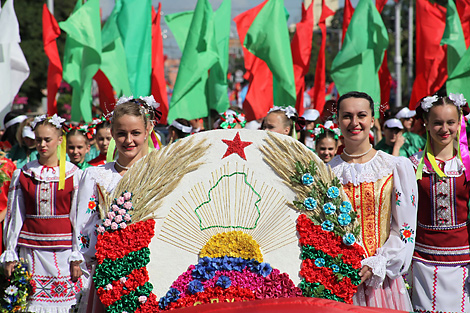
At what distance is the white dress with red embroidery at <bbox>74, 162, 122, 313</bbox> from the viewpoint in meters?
3.70

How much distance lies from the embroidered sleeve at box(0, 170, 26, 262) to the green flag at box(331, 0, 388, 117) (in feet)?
16.7

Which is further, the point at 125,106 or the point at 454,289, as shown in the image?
the point at 454,289

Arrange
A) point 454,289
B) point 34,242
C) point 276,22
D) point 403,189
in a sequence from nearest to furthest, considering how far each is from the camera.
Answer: point 403,189 → point 454,289 → point 34,242 → point 276,22

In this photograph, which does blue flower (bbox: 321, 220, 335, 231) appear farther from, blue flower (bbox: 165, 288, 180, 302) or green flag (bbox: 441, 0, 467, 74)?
green flag (bbox: 441, 0, 467, 74)

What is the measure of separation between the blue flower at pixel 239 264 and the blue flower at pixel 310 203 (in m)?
0.46

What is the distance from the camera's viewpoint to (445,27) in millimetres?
9445

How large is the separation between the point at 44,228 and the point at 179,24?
590 cm

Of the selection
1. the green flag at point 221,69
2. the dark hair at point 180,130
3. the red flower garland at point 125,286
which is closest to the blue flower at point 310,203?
the red flower garland at point 125,286

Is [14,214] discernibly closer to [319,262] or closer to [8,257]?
[8,257]

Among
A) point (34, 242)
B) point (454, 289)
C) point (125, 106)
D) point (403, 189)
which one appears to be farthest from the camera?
point (34, 242)

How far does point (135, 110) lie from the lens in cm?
402

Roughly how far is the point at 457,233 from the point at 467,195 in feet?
0.99

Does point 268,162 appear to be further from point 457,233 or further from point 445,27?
point 445,27

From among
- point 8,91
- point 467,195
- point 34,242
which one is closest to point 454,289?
point 467,195
